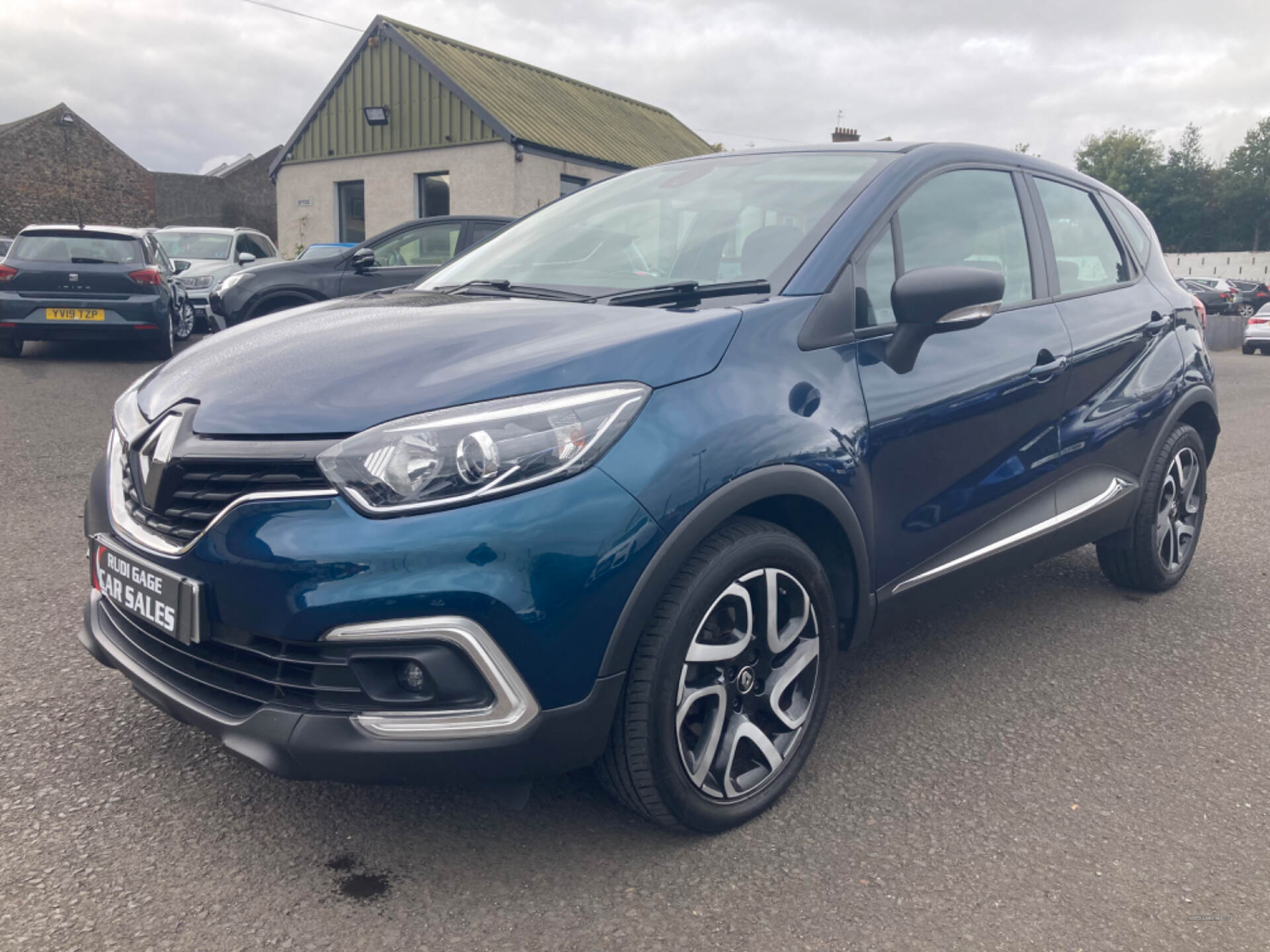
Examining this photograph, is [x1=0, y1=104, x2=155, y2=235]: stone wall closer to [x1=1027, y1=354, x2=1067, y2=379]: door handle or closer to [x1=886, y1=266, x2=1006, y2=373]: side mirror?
[x1=1027, y1=354, x2=1067, y2=379]: door handle

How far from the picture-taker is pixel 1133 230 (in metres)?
4.46

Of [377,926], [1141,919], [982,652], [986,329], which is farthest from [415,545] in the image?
[982,652]

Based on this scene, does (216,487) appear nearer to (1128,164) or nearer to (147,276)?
(147,276)

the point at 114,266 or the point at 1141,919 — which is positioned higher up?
the point at 114,266

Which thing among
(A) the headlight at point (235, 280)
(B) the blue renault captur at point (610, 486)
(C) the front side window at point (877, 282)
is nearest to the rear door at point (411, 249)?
(A) the headlight at point (235, 280)

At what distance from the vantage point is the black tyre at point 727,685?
7.40 feet

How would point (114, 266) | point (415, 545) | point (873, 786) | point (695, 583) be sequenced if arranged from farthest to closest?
point (114, 266)
point (873, 786)
point (695, 583)
point (415, 545)

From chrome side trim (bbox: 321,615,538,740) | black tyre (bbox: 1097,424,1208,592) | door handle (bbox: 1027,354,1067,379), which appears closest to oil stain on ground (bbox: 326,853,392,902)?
chrome side trim (bbox: 321,615,538,740)

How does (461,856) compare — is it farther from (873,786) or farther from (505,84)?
(505,84)

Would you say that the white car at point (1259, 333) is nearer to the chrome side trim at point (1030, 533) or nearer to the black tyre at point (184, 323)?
the black tyre at point (184, 323)

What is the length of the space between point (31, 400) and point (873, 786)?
841 cm

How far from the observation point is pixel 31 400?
891 cm

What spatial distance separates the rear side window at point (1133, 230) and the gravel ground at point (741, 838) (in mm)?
1714

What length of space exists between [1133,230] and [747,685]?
304cm
